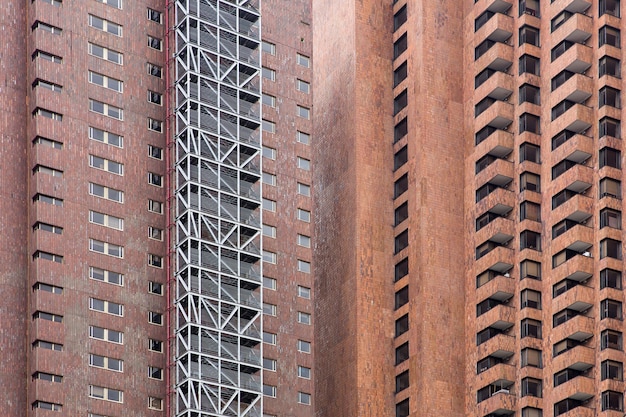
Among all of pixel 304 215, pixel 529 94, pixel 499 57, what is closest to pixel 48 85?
pixel 304 215

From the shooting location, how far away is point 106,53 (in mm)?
127125

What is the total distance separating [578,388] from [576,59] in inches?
1107

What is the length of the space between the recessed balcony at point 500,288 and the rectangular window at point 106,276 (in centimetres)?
3107

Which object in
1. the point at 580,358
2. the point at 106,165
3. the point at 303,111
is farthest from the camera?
the point at 303,111

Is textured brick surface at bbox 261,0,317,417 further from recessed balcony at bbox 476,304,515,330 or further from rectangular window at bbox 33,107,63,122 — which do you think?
rectangular window at bbox 33,107,63,122

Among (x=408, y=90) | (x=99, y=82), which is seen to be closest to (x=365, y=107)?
(x=408, y=90)

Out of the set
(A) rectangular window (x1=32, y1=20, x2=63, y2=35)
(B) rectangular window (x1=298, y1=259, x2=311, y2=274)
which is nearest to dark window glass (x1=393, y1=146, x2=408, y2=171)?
(B) rectangular window (x1=298, y1=259, x2=311, y2=274)

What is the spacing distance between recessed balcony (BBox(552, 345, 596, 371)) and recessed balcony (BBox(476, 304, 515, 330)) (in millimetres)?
7377

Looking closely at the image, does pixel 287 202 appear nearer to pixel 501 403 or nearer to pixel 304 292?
pixel 304 292

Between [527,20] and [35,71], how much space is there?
43.2 metres

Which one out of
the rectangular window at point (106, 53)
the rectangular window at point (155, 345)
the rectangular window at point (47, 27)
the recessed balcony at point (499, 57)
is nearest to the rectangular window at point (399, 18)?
the recessed balcony at point (499, 57)

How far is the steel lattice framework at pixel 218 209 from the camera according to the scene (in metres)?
121

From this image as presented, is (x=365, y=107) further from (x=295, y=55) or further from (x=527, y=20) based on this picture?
(x=527, y=20)

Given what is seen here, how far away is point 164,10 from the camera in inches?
5192
